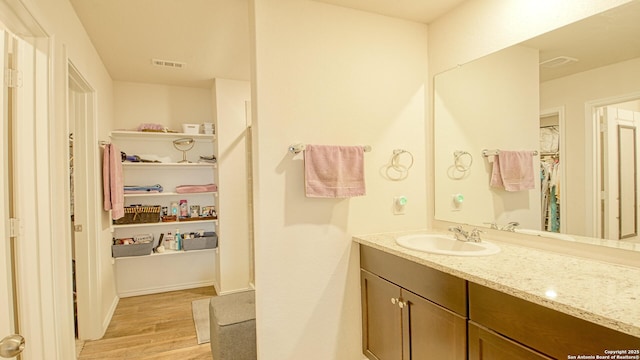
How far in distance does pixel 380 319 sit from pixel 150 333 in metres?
2.12

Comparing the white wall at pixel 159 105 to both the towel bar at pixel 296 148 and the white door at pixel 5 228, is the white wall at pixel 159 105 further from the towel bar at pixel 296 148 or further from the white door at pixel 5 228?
the towel bar at pixel 296 148

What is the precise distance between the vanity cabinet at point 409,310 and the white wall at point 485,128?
2.26ft

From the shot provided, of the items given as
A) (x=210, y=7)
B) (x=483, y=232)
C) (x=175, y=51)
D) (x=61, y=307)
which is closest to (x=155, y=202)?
(x=175, y=51)

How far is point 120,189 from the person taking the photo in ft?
10.0

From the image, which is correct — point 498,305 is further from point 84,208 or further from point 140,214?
point 140,214

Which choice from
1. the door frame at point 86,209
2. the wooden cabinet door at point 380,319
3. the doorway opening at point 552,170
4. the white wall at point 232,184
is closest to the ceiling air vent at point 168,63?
the white wall at point 232,184

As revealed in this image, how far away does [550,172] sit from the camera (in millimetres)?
1657

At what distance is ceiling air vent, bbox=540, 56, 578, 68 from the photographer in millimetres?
1604

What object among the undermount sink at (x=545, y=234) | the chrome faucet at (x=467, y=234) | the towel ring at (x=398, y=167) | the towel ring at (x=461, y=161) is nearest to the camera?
the undermount sink at (x=545, y=234)

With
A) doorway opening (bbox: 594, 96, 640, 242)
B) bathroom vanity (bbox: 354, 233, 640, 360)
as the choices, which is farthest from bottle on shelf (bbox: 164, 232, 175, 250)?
doorway opening (bbox: 594, 96, 640, 242)

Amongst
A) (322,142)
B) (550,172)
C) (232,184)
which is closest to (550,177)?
(550,172)

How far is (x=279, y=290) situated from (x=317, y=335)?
0.41 meters

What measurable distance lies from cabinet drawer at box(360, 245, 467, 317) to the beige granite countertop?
5 cm

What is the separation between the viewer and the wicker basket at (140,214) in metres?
3.51
